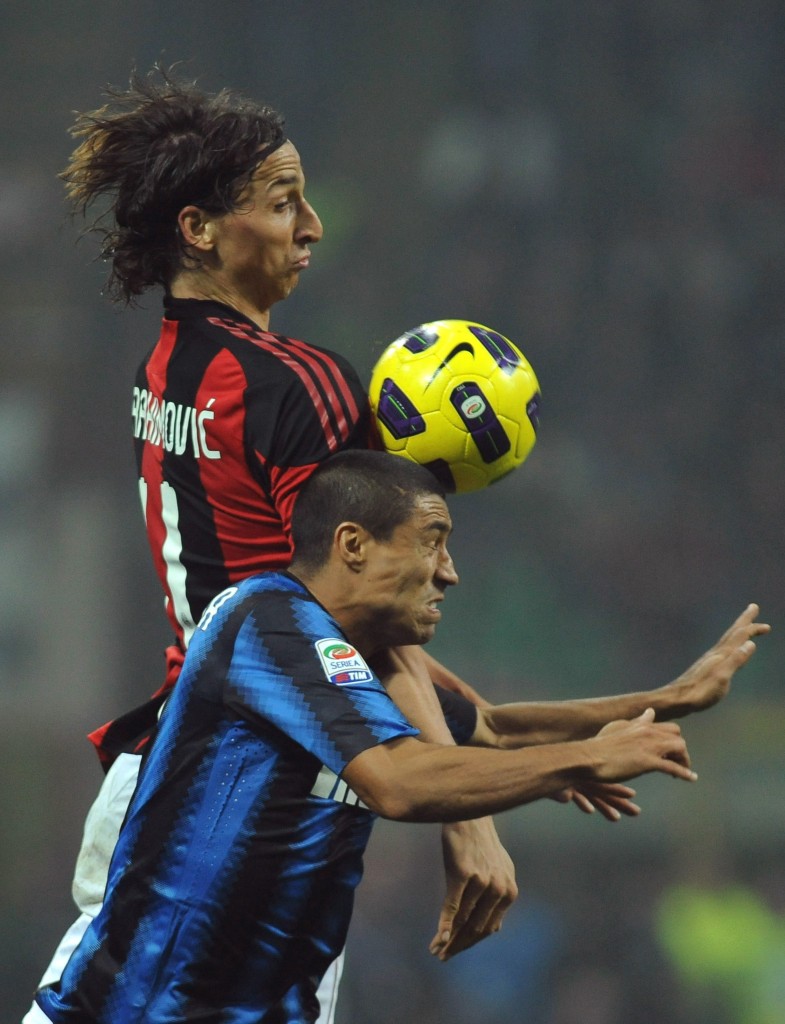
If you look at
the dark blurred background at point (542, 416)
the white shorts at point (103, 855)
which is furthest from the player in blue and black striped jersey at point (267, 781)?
the dark blurred background at point (542, 416)

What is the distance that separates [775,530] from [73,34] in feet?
12.4

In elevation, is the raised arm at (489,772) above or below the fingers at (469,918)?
above

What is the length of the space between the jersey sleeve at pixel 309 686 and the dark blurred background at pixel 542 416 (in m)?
3.93

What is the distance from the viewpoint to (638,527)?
6625 mm

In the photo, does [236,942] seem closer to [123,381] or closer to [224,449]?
[224,449]

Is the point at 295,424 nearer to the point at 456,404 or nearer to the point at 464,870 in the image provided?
the point at 456,404

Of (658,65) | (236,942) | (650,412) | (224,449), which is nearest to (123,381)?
(650,412)

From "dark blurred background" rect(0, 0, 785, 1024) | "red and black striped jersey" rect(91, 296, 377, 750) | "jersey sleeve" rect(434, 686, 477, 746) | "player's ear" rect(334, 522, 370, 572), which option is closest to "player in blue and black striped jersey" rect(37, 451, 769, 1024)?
"player's ear" rect(334, 522, 370, 572)

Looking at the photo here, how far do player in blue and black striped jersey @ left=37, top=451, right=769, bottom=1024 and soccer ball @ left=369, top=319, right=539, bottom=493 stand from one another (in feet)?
0.59

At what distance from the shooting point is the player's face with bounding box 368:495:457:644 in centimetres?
249

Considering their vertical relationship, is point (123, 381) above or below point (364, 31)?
below

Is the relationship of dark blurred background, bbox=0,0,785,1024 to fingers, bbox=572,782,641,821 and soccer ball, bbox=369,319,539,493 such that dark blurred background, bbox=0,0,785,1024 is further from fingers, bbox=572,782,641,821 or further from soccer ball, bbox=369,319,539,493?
soccer ball, bbox=369,319,539,493

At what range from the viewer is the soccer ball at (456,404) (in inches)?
107

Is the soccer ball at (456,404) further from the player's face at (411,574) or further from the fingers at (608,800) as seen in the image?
the fingers at (608,800)
